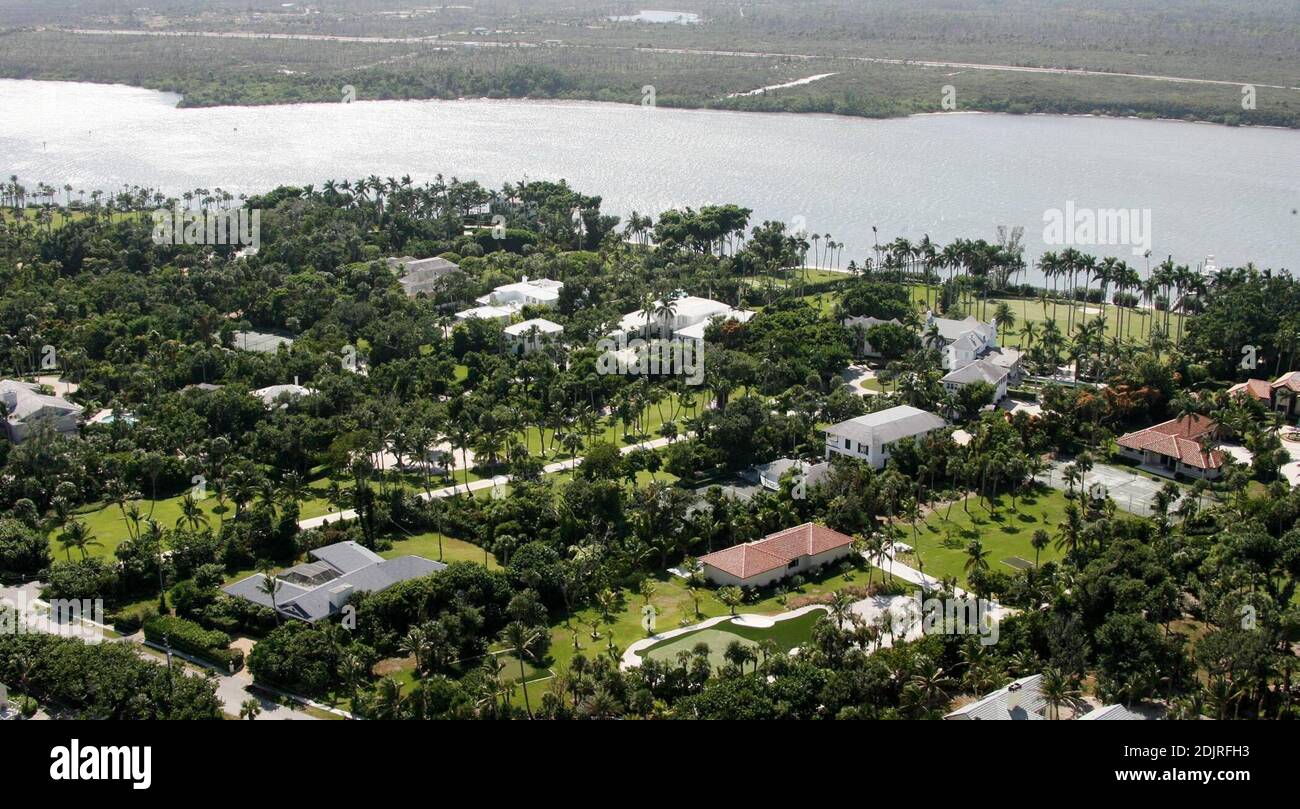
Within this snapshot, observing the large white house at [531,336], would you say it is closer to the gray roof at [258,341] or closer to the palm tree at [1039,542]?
the gray roof at [258,341]

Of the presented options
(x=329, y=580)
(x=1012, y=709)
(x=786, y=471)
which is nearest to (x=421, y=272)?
(x=786, y=471)

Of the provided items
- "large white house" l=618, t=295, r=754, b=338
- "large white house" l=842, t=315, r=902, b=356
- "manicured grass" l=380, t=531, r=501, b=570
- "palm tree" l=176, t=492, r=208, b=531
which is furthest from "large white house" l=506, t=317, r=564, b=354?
"palm tree" l=176, t=492, r=208, b=531

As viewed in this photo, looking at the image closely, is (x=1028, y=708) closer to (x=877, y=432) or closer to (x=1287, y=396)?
(x=877, y=432)

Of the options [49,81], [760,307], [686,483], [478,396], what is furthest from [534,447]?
[49,81]

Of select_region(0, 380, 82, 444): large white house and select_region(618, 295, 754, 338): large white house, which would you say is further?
select_region(618, 295, 754, 338): large white house

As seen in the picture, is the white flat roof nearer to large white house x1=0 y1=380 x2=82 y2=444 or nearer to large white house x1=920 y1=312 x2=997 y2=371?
large white house x1=920 y1=312 x2=997 y2=371

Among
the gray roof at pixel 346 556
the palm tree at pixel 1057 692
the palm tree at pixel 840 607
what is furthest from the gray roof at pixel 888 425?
the gray roof at pixel 346 556

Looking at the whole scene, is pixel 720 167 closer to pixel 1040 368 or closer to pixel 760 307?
pixel 760 307
